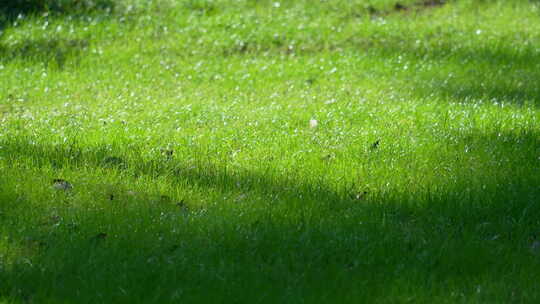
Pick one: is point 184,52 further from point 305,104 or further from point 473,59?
point 473,59

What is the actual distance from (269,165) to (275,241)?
143 cm

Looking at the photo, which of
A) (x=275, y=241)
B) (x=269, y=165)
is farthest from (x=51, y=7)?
(x=275, y=241)

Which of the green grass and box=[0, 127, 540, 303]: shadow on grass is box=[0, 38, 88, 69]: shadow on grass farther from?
box=[0, 127, 540, 303]: shadow on grass

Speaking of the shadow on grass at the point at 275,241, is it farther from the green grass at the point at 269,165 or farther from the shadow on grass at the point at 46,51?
the shadow on grass at the point at 46,51

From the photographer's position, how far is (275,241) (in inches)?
188

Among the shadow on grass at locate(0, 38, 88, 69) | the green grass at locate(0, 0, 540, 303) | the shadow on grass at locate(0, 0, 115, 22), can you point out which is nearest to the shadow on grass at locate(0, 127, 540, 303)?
the green grass at locate(0, 0, 540, 303)

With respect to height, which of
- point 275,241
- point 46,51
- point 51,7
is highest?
point 51,7

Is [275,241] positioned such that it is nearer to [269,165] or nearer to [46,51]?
[269,165]

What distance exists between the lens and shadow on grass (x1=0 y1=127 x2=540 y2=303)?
4.18 metres

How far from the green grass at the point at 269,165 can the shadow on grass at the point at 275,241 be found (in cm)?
2

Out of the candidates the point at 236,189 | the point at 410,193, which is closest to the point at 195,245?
the point at 236,189

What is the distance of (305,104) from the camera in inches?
330

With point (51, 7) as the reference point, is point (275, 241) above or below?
below

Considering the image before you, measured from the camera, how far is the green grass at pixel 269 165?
435 cm
